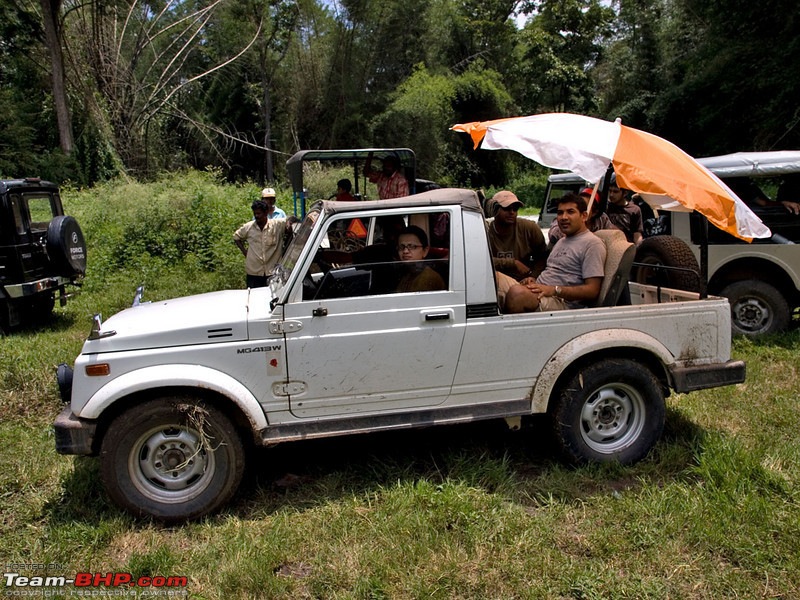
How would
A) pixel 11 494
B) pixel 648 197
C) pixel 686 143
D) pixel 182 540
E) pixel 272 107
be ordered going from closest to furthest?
pixel 182 540 → pixel 11 494 → pixel 648 197 → pixel 686 143 → pixel 272 107

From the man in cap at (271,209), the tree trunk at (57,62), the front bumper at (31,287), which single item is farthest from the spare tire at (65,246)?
the tree trunk at (57,62)

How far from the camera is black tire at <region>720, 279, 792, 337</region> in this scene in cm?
646

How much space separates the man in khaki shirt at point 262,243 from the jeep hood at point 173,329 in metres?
3.40

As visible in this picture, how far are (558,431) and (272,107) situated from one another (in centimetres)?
2687

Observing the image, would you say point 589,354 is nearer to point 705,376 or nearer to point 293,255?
point 705,376

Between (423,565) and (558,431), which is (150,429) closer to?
(423,565)

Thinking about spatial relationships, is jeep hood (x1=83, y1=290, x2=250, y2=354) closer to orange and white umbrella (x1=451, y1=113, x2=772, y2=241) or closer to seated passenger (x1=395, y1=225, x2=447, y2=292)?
seated passenger (x1=395, y1=225, x2=447, y2=292)

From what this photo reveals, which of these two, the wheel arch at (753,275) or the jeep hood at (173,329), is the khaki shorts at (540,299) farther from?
the wheel arch at (753,275)

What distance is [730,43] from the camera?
2066 centimetres

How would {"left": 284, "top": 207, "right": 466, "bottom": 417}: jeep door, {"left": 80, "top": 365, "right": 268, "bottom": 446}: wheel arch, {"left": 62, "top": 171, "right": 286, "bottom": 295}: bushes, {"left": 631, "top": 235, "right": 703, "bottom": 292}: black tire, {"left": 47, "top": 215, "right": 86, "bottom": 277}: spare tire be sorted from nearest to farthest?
1. {"left": 80, "top": 365, "right": 268, "bottom": 446}: wheel arch
2. {"left": 284, "top": 207, "right": 466, "bottom": 417}: jeep door
3. {"left": 631, "top": 235, "right": 703, "bottom": 292}: black tire
4. {"left": 47, "top": 215, "right": 86, "bottom": 277}: spare tire
5. {"left": 62, "top": 171, "right": 286, "bottom": 295}: bushes

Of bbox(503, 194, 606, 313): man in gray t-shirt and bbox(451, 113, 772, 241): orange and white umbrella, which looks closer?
bbox(451, 113, 772, 241): orange and white umbrella

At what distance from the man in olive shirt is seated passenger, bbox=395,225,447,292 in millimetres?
1303

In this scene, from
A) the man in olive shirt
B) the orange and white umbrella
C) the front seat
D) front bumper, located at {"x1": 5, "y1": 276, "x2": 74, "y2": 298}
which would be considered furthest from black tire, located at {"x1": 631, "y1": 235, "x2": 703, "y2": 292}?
front bumper, located at {"x1": 5, "y1": 276, "x2": 74, "y2": 298}

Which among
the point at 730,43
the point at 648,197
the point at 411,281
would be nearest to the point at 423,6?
the point at 730,43
